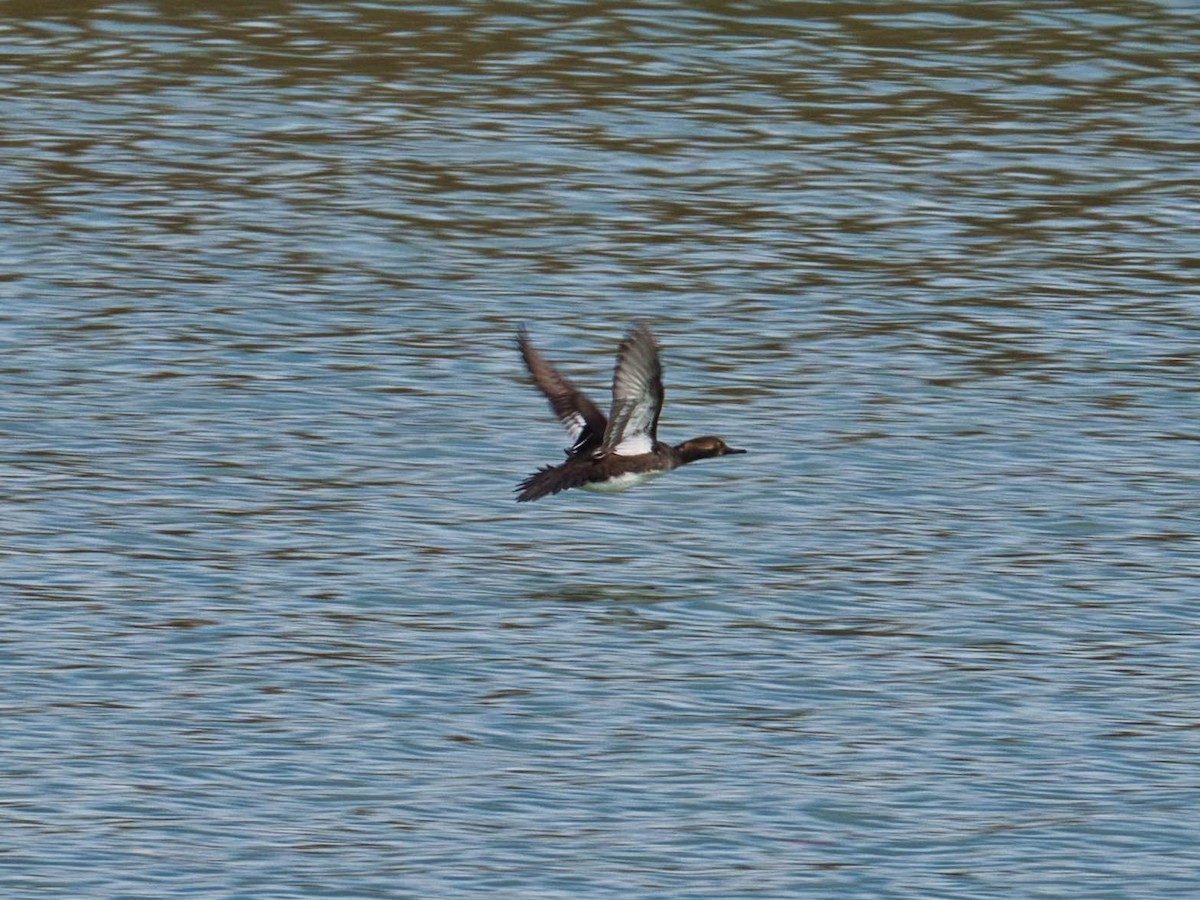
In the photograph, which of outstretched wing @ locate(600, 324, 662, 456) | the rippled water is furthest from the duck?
the rippled water

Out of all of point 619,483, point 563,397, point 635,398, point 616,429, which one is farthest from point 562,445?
point 635,398

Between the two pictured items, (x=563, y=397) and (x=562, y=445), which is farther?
(x=562, y=445)

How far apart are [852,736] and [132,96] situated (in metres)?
16.5

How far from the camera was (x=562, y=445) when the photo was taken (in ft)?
61.0

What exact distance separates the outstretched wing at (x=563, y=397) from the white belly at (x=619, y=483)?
16.0 inches

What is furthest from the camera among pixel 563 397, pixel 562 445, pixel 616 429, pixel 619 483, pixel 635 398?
pixel 562 445

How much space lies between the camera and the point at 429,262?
23.0 metres

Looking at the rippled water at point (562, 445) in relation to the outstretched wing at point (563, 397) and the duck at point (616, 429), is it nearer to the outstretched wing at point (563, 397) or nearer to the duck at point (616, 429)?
the duck at point (616, 429)

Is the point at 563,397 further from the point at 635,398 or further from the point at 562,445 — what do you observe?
the point at 562,445

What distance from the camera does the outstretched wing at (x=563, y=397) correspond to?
623 inches

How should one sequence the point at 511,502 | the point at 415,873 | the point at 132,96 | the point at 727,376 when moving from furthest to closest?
the point at 132,96 < the point at 727,376 < the point at 511,502 < the point at 415,873

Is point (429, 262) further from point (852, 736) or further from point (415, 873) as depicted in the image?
point (415, 873)

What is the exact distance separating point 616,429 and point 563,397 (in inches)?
33.8

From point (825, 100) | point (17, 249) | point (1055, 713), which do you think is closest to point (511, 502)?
point (1055, 713)
